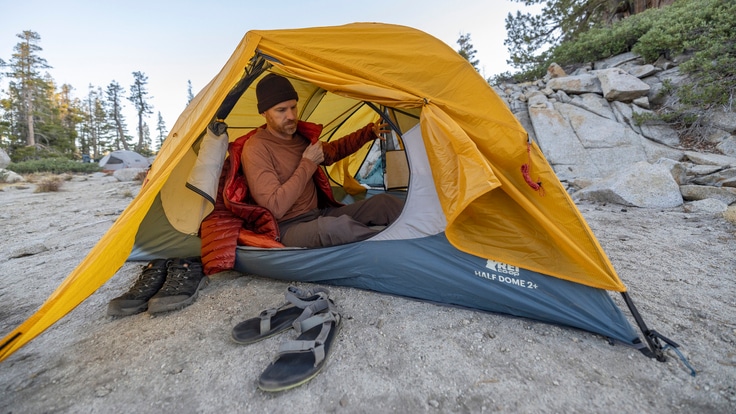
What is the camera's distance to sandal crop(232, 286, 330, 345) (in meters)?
1.89

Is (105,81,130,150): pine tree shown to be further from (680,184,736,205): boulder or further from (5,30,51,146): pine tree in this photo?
(680,184,736,205): boulder

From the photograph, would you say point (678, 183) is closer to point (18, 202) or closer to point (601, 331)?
point (601, 331)

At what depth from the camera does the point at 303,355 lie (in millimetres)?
1672

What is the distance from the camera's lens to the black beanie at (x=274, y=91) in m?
2.68

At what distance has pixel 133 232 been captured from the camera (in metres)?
2.05

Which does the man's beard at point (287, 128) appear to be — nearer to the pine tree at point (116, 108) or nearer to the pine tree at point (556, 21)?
the pine tree at point (556, 21)

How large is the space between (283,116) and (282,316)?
170 centimetres

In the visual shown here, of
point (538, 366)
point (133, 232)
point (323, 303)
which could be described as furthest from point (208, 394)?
point (538, 366)

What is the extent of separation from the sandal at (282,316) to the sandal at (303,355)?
0.09m

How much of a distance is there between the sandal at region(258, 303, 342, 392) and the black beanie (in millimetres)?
1833

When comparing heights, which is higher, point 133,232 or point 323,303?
point 133,232

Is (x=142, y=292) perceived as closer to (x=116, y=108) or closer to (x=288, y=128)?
(x=288, y=128)

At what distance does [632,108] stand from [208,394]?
10.4 m

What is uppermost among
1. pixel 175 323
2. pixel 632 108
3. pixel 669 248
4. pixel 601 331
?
pixel 632 108
